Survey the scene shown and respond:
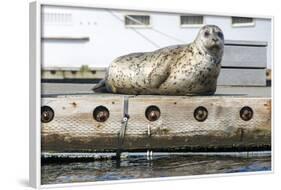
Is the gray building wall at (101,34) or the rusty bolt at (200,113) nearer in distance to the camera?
the gray building wall at (101,34)

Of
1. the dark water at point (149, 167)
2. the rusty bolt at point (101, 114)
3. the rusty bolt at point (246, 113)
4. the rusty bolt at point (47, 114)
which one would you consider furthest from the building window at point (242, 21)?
the rusty bolt at point (47, 114)

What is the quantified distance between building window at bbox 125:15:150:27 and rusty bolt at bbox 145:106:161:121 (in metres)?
0.91

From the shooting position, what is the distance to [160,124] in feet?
25.7

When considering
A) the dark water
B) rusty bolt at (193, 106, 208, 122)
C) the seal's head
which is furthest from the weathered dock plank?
the seal's head

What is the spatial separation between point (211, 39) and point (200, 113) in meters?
0.86

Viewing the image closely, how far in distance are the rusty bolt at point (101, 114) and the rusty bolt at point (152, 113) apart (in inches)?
18.2

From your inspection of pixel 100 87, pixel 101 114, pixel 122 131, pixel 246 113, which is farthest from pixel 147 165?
pixel 246 113

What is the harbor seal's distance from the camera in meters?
7.74

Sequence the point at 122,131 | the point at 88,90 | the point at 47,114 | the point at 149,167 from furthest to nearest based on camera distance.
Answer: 1. the point at 149,167
2. the point at 122,131
3. the point at 88,90
4. the point at 47,114

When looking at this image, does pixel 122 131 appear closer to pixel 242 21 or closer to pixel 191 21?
pixel 191 21

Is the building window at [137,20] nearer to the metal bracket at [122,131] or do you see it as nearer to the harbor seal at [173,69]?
the harbor seal at [173,69]

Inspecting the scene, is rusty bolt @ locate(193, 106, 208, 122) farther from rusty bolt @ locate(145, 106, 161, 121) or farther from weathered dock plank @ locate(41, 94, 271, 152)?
rusty bolt @ locate(145, 106, 161, 121)

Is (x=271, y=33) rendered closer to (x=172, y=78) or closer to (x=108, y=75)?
(x=172, y=78)

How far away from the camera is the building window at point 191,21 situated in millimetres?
7980
